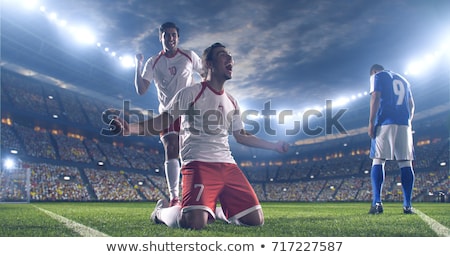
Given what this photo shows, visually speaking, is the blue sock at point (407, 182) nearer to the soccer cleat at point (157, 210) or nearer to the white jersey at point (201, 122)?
the white jersey at point (201, 122)

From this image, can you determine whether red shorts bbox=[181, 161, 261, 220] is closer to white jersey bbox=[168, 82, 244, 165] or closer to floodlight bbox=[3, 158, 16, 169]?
white jersey bbox=[168, 82, 244, 165]

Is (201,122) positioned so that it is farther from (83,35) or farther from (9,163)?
(9,163)

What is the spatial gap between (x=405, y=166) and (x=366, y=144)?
36053 millimetres

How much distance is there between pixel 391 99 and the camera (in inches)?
213

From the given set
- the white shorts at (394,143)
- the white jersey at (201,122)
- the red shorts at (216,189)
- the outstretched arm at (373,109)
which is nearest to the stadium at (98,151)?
the white shorts at (394,143)

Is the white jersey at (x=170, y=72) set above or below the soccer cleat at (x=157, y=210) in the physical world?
above

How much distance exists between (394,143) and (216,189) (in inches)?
127

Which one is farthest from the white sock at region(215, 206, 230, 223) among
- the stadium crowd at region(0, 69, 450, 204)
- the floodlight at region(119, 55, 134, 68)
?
the floodlight at region(119, 55, 134, 68)

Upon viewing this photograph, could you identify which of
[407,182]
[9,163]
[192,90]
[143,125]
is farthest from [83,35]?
[407,182]

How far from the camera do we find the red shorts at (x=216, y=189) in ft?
11.3

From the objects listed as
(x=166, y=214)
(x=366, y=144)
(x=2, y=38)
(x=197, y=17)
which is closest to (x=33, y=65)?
(x=2, y=38)

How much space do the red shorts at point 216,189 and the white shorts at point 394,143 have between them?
2.66 meters

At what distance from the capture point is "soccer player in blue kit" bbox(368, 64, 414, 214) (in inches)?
210

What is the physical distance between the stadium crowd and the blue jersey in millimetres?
17465
